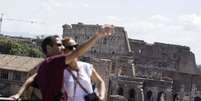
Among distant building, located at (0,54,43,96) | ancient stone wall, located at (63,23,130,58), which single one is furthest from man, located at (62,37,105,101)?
ancient stone wall, located at (63,23,130,58)

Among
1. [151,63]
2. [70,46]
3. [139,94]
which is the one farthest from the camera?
[151,63]

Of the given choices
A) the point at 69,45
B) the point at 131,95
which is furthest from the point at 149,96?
the point at 69,45

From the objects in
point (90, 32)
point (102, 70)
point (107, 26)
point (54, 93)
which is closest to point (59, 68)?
point (54, 93)

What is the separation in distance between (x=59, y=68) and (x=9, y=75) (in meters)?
50.9

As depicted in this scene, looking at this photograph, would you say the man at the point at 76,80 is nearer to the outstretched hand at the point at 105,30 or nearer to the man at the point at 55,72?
the man at the point at 55,72

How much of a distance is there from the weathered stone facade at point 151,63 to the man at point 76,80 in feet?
208

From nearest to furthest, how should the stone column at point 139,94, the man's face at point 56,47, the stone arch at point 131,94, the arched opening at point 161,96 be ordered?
the man's face at point 56,47 < the stone column at point 139,94 < the stone arch at point 131,94 < the arched opening at point 161,96

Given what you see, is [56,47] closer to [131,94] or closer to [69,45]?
[69,45]

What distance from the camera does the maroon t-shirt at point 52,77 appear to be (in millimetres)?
6316

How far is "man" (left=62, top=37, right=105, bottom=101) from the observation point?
6656 mm

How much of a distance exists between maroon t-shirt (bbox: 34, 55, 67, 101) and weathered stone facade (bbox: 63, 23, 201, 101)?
63784 mm

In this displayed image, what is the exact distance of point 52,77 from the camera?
20.8ft

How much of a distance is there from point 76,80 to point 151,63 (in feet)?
279

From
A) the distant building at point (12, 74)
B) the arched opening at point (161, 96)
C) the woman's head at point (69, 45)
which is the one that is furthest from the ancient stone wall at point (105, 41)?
the woman's head at point (69, 45)
